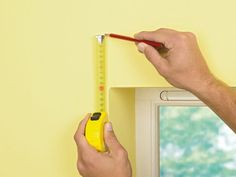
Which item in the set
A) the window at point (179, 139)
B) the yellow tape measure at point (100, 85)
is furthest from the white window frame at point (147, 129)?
the yellow tape measure at point (100, 85)

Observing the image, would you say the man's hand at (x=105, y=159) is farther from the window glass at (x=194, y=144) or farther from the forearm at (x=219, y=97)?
the window glass at (x=194, y=144)

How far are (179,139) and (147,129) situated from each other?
116mm

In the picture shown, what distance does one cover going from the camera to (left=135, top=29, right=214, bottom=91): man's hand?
3.77 ft

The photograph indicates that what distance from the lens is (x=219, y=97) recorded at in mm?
1152

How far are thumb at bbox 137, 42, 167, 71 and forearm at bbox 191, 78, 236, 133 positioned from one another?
0.34 ft

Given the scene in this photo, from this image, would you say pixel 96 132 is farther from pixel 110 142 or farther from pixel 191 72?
pixel 191 72

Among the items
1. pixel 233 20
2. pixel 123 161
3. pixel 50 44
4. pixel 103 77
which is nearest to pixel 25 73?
pixel 50 44

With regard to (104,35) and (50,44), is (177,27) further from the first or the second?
(50,44)

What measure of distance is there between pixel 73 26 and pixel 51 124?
295mm

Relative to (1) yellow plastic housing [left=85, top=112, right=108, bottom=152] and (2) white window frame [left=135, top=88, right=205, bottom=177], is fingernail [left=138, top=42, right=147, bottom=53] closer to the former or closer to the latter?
(1) yellow plastic housing [left=85, top=112, right=108, bottom=152]

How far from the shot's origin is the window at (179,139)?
1497 millimetres

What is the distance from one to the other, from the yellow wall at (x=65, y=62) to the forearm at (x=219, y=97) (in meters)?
0.05

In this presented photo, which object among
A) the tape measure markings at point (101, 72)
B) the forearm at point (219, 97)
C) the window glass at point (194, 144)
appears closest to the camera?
the forearm at point (219, 97)

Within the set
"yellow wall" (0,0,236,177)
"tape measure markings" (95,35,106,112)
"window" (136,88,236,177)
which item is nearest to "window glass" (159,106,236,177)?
"window" (136,88,236,177)
